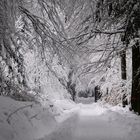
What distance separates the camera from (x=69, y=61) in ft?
30.4

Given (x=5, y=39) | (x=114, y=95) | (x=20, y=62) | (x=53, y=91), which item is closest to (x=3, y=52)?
(x=5, y=39)

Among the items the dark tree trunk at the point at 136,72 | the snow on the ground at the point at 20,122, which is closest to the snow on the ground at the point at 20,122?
the snow on the ground at the point at 20,122

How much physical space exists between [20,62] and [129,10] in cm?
394

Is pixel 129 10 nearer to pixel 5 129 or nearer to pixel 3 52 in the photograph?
pixel 3 52

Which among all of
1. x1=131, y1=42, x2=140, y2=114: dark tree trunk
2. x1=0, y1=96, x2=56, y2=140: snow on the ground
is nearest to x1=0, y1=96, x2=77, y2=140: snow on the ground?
x1=0, y1=96, x2=56, y2=140: snow on the ground

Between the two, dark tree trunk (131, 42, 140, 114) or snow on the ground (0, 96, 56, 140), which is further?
dark tree trunk (131, 42, 140, 114)

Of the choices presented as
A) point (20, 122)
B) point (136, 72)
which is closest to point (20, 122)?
point (20, 122)

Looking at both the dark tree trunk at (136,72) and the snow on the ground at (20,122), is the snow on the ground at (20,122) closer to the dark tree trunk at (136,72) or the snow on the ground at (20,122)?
the snow on the ground at (20,122)

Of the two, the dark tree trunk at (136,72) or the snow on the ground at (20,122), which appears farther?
the dark tree trunk at (136,72)

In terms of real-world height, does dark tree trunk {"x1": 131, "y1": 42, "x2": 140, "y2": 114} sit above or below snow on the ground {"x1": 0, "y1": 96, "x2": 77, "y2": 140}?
above

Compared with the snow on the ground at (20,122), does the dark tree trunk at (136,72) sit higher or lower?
higher

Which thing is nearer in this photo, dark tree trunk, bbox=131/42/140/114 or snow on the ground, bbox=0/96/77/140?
snow on the ground, bbox=0/96/77/140

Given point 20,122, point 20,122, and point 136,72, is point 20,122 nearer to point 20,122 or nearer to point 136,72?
point 20,122

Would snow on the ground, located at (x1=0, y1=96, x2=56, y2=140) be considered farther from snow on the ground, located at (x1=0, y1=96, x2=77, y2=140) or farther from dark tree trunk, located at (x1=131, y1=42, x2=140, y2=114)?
dark tree trunk, located at (x1=131, y1=42, x2=140, y2=114)
